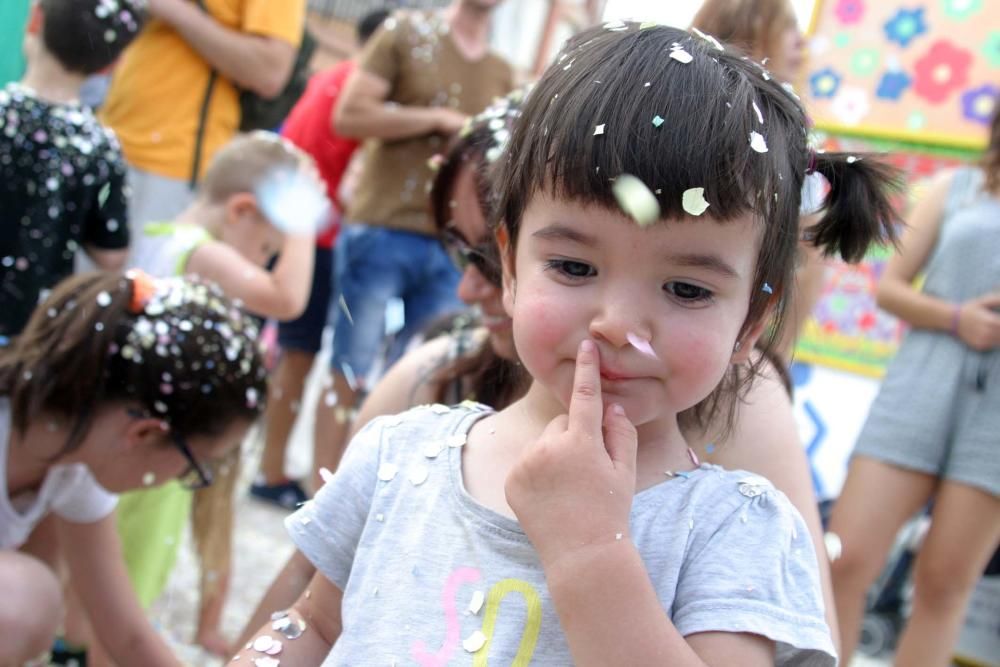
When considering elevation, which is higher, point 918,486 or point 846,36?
point 846,36

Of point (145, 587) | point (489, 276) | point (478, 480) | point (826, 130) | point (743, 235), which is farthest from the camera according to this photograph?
point (826, 130)

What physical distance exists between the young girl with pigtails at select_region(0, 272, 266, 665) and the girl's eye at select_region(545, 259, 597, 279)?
1143 millimetres

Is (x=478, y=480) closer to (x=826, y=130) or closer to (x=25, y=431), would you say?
(x=25, y=431)

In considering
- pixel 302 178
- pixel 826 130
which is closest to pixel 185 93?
pixel 302 178

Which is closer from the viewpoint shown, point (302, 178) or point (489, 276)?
point (489, 276)

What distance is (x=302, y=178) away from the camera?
119 inches

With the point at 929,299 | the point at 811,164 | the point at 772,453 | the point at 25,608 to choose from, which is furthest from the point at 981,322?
the point at 25,608

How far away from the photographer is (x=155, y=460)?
2.01 metres

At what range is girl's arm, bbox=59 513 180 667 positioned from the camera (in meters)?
1.95

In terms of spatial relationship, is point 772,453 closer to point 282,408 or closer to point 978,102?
point 282,408

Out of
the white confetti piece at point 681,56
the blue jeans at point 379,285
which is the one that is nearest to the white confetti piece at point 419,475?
the white confetti piece at point 681,56

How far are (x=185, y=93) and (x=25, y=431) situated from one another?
1373mm

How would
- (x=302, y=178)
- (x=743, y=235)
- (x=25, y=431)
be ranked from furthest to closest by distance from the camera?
(x=302, y=178)
(x=25, y=431)
(x=743, y=235)

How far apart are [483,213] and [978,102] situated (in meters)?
3.17
